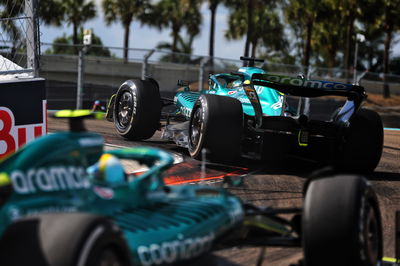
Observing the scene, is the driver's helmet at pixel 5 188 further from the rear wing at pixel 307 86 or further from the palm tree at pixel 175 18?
the palm tree at pixel 175 18

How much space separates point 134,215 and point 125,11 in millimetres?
47470

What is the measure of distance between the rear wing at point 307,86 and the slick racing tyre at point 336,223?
3872 millimetres

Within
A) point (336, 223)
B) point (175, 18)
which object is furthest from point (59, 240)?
point (175, 18)

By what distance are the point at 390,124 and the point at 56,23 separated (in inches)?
1420

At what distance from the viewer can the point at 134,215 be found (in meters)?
3.37

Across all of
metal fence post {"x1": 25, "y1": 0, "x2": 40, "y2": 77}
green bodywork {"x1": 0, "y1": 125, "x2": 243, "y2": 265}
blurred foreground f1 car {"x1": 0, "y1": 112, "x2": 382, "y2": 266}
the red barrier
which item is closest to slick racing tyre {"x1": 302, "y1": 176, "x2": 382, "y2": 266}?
blurred foreground f1 car {"x1": 0, "y1": 112, "x2": 382, "y2": 266}

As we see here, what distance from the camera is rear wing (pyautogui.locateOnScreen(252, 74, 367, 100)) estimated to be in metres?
7.68

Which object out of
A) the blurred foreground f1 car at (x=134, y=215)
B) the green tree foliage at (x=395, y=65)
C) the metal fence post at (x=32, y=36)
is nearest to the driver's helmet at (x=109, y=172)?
the blurred foreground f1 car at (x=134, y=215)

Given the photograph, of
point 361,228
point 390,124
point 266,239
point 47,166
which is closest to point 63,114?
point 47,166

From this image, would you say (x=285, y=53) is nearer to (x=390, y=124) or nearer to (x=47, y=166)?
(x=390, y=124)

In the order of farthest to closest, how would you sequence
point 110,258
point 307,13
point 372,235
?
point 307,13 → point 372,235 → point 110,258

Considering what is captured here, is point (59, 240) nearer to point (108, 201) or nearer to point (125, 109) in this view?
point (108, 201)

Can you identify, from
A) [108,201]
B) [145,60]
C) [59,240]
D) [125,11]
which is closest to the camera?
[59,240]

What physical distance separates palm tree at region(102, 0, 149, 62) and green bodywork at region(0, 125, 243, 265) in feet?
152
